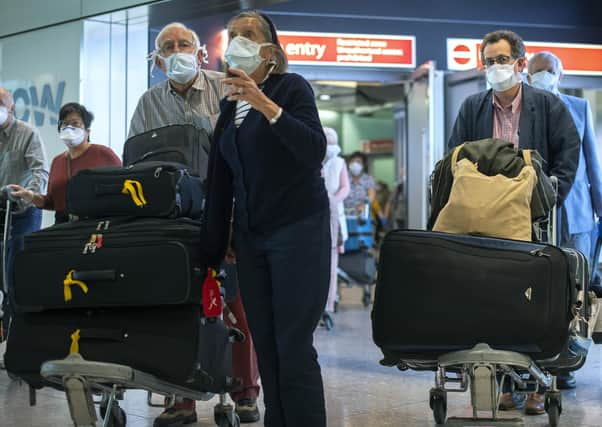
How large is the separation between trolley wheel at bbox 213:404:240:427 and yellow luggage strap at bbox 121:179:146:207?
2.92 ft

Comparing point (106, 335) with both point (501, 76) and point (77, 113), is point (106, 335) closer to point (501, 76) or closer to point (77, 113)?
point (501, 76)

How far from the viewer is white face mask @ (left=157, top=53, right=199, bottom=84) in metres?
4.09

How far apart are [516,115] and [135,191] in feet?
6.57

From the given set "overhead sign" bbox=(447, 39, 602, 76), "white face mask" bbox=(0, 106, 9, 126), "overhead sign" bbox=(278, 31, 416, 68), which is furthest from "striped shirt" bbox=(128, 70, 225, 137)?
"overhead sign" bbox=(447, 39, 602, 76)

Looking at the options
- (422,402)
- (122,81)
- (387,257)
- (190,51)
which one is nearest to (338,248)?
(122,81)

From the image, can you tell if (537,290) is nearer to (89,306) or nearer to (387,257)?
(387,257)

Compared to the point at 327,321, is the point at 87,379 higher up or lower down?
higher up

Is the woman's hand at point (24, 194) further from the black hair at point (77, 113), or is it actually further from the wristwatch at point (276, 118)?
the wristwatch at point (276, 118)

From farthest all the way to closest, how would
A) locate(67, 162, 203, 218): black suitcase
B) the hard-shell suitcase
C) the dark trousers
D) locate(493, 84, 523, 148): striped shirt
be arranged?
the hard-shell suitcase < locate(493, 84, 523, 148): striped shirt < locate(67, 162, 203, 218): black suitcase < the dark trousers

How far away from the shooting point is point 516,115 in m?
4.57

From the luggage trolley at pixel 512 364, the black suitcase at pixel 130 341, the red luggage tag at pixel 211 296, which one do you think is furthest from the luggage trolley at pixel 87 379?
the luggage trolley at pixel 512 364

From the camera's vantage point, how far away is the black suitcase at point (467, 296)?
10.7 feet

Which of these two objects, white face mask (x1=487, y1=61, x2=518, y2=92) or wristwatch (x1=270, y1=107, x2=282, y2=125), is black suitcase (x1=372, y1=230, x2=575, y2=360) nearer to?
wristwatch (x1=270, y1=107, x2=282, y2=125)

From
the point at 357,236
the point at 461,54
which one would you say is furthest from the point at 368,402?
the point at 461,54
